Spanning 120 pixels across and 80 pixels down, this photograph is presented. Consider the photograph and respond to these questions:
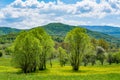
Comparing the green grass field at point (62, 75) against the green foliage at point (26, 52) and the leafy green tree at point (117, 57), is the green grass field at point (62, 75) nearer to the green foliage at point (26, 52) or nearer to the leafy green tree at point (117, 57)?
the green foliage at point (26, 52)

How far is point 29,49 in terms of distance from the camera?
6875 centimetres

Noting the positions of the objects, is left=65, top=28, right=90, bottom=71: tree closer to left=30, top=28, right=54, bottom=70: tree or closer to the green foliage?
left=30, top=28, right=54, bottom=70: tree

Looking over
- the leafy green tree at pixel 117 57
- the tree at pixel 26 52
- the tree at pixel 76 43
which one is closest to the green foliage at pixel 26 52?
the tree at pixel 26 52

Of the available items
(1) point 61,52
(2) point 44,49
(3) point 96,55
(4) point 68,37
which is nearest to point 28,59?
(2) point 44,49

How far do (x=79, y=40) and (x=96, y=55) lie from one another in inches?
3292

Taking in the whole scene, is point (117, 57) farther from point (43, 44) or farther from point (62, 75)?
point (62, 75)

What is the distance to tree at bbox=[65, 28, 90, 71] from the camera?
265 ft

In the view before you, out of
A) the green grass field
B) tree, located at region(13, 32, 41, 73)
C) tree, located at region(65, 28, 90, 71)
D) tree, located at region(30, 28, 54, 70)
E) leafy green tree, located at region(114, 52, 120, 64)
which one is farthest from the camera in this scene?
leafy green tree, located at region(114, 52, 120, 64)

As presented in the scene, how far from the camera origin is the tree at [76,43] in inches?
3179

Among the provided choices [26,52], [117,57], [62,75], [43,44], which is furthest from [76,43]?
[117,57]

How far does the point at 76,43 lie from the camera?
8131cm

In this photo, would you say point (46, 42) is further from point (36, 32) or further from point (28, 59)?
point (28, 59)

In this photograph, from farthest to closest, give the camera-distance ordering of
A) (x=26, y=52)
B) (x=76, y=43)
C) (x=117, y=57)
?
(x=117, y=57) → (x=76, y=43) → (x=26, y=52)

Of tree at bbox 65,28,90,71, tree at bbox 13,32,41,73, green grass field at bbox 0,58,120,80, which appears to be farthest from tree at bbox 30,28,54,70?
tree at bbox 13,32,41,73
